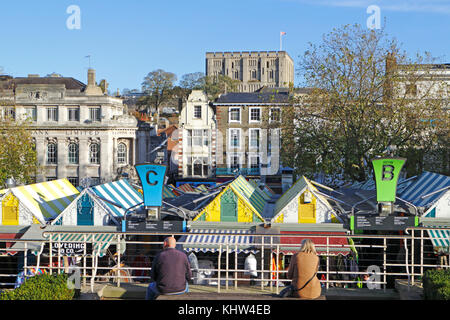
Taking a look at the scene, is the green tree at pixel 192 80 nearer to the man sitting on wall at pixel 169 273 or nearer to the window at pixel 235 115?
the window at pixel 235 115

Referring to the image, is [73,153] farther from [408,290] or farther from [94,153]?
[408,290]

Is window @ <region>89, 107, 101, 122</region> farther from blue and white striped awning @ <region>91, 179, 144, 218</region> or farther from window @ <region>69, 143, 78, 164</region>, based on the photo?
blue and white striped awning @ <region>91, 179, 144, 218</region>

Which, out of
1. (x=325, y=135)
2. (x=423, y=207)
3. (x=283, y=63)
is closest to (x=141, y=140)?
(x=325, y=135)

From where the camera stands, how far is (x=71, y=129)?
2272 inches

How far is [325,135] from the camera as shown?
34.2m

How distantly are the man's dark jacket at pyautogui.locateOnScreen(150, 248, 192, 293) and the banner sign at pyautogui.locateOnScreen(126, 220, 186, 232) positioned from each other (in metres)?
7.31

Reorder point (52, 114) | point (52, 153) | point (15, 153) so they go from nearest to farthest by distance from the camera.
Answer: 1. point (15, 153)
2. point (52, 153)
3. point (52, 114)

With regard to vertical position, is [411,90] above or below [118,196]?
above

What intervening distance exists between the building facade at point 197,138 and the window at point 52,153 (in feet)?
43.8

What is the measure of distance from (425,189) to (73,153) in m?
42.7

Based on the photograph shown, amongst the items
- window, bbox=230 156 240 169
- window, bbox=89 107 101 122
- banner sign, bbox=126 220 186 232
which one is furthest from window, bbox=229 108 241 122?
banner sign, bbox=126 220 186 232

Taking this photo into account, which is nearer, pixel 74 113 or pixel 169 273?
pixel 169 273

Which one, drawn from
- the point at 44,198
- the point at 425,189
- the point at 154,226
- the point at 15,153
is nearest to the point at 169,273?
the point at 154,226
